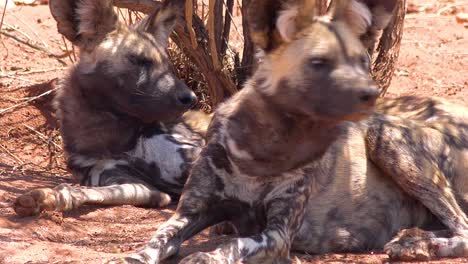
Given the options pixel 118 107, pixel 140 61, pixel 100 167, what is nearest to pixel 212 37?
pixel 140 61

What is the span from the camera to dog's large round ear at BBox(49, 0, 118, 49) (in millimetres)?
5715

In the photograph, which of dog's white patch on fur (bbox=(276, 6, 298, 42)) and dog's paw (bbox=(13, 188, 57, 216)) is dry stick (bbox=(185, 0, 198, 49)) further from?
dog's white patch on fur (bbox=(276, 6, 298, 42))

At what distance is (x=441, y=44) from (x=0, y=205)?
6.33 meters

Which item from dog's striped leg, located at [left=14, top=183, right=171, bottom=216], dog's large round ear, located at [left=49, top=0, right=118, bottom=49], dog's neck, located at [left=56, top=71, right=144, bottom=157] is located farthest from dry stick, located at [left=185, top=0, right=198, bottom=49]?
dog's striped leg, located at [left=14, top=183, right=171, bottom=216]

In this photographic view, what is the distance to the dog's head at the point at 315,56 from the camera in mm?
3895

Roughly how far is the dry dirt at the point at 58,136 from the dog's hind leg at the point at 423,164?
0.36 metres

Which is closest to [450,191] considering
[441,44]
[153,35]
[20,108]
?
[153,35]

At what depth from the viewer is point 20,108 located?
746 cm

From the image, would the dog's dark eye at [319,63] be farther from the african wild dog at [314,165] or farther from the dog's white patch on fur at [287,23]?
the dog's white patch on fur at [287,23]

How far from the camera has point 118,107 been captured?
5723 mm

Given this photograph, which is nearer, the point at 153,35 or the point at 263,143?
the point at 263,143

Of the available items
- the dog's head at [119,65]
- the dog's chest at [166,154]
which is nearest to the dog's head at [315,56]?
the dog's head at [119,65]

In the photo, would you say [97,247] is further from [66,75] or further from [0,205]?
[66,75]

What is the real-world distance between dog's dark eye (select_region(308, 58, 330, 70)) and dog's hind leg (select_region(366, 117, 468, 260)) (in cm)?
92
